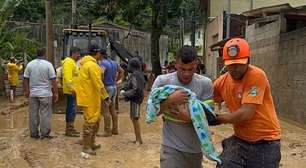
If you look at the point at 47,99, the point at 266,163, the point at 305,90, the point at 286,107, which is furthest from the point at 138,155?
the point at 286,107

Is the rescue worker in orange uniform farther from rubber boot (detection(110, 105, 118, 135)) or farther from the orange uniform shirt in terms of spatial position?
rubber boot (detection(110, 105, 118, 135))

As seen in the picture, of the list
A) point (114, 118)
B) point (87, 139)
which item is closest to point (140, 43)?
point (114, 118)

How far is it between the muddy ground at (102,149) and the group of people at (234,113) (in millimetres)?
3817

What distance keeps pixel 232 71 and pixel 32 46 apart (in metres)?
22.1

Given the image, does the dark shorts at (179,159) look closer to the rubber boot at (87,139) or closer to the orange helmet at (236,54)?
the orange helmet at (236,54)

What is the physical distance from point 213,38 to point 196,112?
29.7m

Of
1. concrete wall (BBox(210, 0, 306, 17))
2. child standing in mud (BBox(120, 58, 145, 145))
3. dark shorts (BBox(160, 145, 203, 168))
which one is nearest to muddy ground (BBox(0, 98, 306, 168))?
child standing in mud (BBox(120, 58, 145, 145))

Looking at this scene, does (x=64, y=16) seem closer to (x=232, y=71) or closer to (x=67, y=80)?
(x=67, y=80)

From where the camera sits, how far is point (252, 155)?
4.20 meters

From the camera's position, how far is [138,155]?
29.7 ft

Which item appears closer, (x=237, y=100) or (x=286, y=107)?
(x=237, y=100)

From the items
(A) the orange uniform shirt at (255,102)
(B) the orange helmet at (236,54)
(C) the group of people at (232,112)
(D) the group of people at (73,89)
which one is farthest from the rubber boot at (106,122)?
(B) the orange helmet at (236,54)

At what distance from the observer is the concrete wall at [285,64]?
13.8m

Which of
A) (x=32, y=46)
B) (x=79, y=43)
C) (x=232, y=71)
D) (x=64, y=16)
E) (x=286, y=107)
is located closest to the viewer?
(x=232, y=71)
